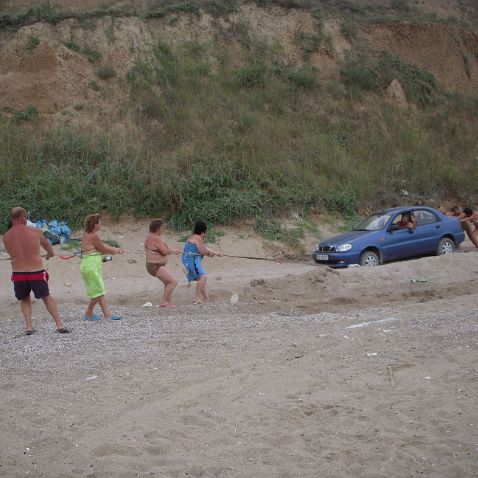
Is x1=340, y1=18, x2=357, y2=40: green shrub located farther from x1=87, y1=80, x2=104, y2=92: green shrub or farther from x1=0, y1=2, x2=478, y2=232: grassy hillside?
x1=87, y1=80, x2=104, y2=92: green shrub

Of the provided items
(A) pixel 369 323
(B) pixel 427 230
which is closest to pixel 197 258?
(A) pixel 369 323

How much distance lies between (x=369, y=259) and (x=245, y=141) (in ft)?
27.8

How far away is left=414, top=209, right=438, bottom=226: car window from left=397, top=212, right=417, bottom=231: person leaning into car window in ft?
0.66

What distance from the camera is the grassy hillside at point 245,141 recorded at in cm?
1991

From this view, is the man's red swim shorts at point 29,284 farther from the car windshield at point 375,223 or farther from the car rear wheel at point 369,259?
the car windshield at point 375,223

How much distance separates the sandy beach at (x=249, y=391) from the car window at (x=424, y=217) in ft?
17.1

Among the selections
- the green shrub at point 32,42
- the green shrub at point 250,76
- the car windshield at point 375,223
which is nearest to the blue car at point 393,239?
the car windshield at point 375,223

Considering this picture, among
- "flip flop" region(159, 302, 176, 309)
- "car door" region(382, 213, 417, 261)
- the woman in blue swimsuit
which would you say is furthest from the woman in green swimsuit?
"car door" region(382, 213, 417, 261)

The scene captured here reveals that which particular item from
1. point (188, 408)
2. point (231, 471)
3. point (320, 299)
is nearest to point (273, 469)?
point (231, 471)

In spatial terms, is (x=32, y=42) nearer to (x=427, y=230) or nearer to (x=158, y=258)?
(x=427, y=230)

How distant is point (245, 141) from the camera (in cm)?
2281

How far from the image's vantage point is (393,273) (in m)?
13.2

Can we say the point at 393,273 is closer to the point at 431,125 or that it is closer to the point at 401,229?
the point at 401,229

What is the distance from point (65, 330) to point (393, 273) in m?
6.62
